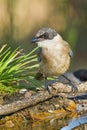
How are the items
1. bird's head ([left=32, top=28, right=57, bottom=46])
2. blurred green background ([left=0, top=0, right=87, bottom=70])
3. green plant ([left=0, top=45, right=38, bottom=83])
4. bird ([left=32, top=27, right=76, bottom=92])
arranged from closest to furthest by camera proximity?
bird's head ([left=32, top=28, right=57, bottom=46]) → bird ([left=32, top=27, right=76, bottom=92]) → green plant ([left=0, top=45, right=38, bottom=83]) → blurred green background ([left=0, top=0, right=87, bottom=70])

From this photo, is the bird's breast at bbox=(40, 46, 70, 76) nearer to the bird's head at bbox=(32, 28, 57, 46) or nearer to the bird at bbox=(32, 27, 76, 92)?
the bird at bbox=(32, 27, 76, 92)

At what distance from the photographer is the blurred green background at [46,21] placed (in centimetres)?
966

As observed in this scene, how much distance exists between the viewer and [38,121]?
690 centimetres

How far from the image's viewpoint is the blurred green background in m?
9.66

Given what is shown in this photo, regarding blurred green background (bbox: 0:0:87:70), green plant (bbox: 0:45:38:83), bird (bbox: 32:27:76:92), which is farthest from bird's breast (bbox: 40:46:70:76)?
blurred green background (bbox: 0:0:87:70)

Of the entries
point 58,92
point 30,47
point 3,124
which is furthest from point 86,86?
point 30,47

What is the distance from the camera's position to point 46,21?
14.1m

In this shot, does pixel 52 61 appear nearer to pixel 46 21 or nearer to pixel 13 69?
pixel 13 69

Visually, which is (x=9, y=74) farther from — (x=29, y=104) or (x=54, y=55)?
(x=29, y=104)

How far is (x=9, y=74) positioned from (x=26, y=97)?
29.5 inches

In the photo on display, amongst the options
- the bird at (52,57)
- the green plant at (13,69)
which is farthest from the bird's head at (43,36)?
the green plant at (13,69)

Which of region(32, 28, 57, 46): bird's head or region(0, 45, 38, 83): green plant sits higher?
region(32, 28, 57, 46): bird's head

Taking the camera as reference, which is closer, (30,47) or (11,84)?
(11,84)

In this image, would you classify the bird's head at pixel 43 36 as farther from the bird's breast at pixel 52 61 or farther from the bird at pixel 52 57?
the bird's breast at pixel 52 61
